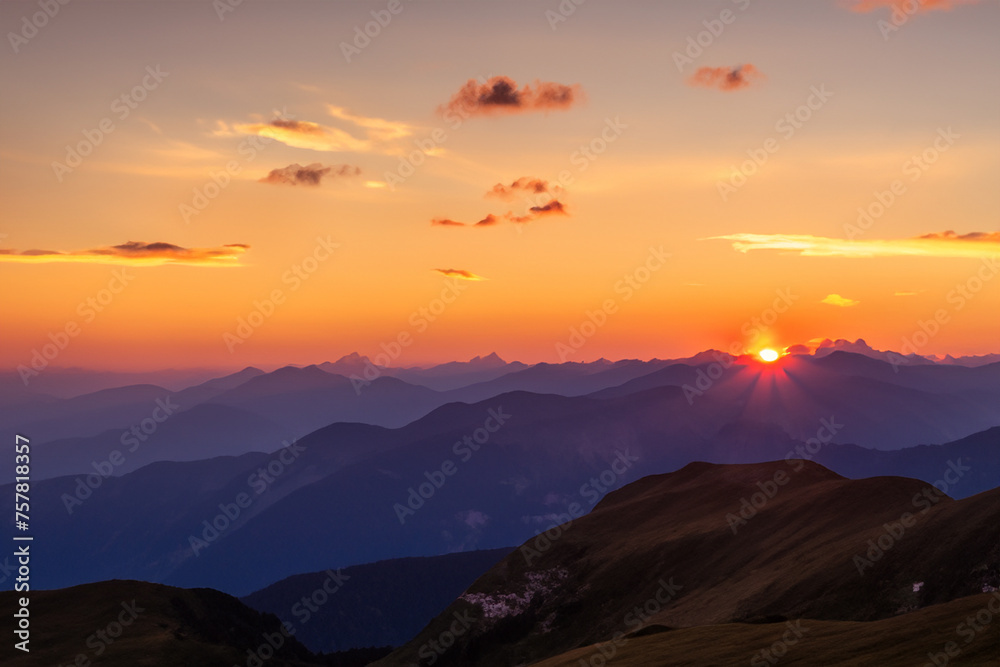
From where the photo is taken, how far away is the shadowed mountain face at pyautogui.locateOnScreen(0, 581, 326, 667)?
11838 centimetres

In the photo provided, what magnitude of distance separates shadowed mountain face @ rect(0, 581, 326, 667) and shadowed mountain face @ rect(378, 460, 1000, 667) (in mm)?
29388

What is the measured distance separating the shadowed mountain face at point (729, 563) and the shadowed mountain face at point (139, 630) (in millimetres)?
29388

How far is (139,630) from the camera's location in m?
130

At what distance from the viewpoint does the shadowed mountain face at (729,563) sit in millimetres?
91250

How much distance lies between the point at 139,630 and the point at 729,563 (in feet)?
295

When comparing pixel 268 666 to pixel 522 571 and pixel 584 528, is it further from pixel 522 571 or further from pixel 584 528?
pixel 584 528
